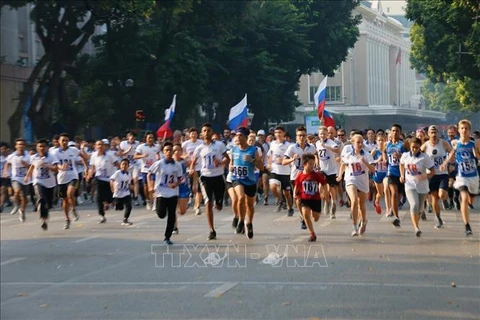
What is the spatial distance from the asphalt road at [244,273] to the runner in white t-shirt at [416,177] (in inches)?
18.5

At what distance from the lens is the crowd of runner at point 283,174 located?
17.7 metres

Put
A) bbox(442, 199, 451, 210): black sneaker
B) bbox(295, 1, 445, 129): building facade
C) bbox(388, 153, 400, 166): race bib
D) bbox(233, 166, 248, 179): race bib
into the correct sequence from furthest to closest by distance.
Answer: bbox(295, 1, 445, 129): building facade → bbox(442, 199, 451, 210): black sneaker → bbox(388, 153, 400, 166): race bib → bbox(233, 166, 248, 179): race bib

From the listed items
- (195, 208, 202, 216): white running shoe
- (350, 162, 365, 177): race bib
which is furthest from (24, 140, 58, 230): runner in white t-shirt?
(350, 162, 365, 177): race bib

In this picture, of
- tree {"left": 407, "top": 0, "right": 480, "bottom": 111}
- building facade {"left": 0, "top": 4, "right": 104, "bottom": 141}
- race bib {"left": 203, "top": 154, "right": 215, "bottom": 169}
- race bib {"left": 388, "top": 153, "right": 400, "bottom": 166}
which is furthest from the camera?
building facade {"left": 0, "top": 4, "right": 104, "bottom": 141}

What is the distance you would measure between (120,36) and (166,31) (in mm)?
2123

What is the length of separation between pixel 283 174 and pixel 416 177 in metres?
5.87

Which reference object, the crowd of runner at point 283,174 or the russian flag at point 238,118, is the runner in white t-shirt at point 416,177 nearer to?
the crowd of runner at point 283,174

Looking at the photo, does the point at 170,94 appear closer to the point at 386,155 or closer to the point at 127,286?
the point at 386,155

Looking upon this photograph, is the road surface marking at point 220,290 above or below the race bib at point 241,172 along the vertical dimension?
below

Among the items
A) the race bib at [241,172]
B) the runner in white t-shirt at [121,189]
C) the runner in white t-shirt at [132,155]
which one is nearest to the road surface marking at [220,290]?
the race bib at [241,172]

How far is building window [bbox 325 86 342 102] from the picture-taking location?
133m

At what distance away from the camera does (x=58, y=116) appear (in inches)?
1793

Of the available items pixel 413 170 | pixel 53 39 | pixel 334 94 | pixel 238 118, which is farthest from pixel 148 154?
pixel 334 94

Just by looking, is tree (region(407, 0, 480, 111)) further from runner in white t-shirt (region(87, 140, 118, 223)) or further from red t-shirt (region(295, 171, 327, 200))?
red t-shirt (region(295, 171, 327, 200))
